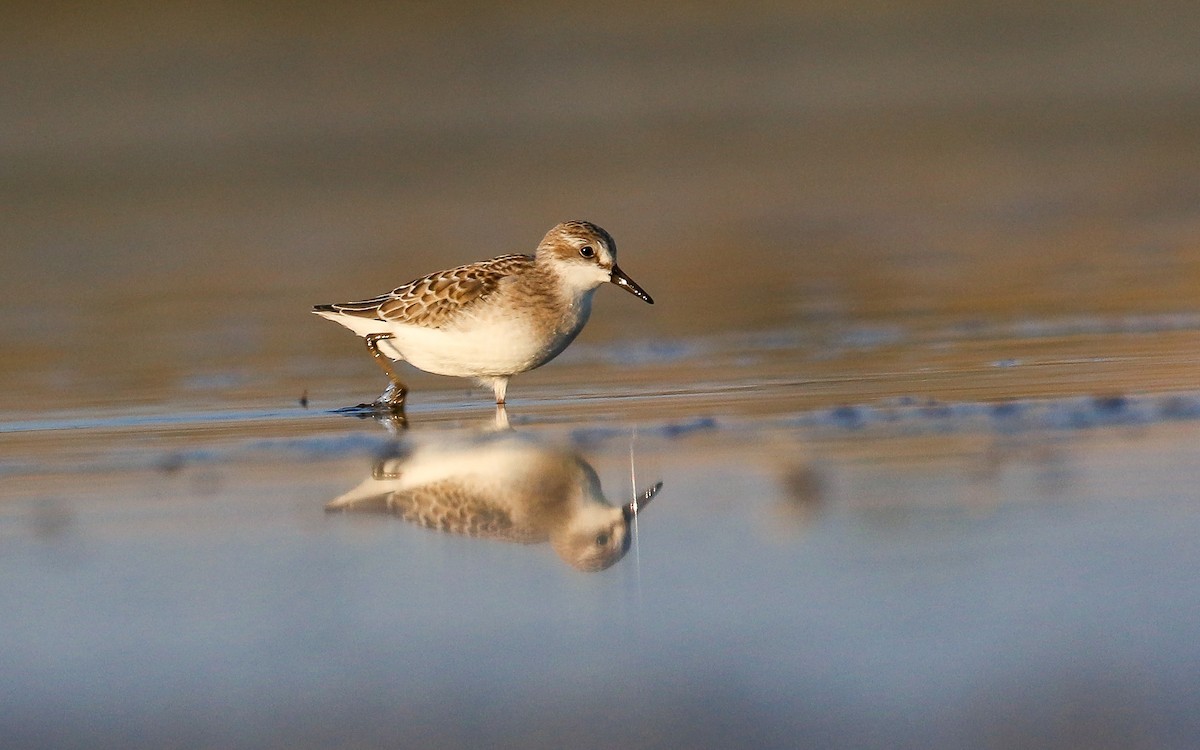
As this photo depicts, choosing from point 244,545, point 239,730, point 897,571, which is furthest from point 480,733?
point 244,545

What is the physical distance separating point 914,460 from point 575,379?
3128 mm

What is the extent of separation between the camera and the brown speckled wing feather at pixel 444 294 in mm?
8070

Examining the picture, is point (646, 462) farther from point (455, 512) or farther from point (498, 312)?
point (498, 312)

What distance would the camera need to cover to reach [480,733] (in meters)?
3.48

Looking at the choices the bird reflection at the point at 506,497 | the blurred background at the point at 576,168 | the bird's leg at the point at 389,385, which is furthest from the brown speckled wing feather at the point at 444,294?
the bird reflection at the point at 506,497

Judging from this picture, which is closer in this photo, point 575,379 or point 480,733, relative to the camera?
point 480,733

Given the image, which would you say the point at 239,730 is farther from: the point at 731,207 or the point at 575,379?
the point at 731,207

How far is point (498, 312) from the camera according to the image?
7910 mm

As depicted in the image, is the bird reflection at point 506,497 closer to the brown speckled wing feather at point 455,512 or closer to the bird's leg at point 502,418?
the brown speckled wing feather at point 455,512

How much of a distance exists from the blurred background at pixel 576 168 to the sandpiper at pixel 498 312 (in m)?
0.66

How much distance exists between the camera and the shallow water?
3.70 m

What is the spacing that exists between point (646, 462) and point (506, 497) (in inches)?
29.4

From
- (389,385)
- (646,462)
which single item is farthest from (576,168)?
(646,462)

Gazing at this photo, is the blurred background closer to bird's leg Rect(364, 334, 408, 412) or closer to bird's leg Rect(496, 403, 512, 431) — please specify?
bird's leg Rect(364, 334, 408, 412)
